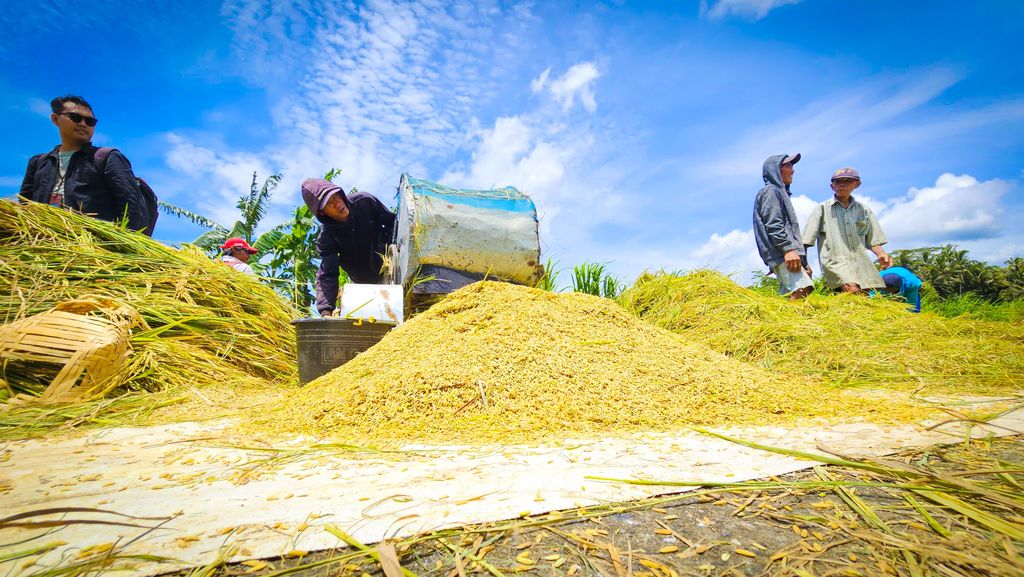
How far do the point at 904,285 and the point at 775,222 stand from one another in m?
1.86

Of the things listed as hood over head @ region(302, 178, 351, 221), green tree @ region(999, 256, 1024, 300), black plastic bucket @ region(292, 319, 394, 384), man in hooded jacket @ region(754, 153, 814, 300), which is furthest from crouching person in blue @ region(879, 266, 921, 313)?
hood over head @ region(302, 178, 351, 221)

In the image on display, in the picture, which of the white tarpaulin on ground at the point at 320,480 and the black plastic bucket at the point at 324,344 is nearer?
the white tarpaulin on ground at the point at 320,480

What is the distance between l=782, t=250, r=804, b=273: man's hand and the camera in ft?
12.3

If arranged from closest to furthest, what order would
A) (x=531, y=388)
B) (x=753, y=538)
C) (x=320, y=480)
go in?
(x=753, y=538), (x=320, y=480), (x=531, y=388)

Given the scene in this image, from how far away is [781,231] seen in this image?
3795 millimetres

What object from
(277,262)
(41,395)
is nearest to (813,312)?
(41,395)

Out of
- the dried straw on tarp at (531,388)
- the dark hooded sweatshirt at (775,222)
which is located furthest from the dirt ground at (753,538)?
the dark hooded sweatshirt at (775,222)

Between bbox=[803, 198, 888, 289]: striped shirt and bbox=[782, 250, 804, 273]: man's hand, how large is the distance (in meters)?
0.43

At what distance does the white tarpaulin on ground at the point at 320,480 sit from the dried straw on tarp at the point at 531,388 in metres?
0.17

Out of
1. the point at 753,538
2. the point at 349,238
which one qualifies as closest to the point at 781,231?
the point at 349,238

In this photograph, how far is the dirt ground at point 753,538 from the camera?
29.0 inches

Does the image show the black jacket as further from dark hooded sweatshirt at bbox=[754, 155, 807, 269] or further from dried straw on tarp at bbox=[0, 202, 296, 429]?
dark hooded sweatshirt at bbox=[754, 155, 807, 269]

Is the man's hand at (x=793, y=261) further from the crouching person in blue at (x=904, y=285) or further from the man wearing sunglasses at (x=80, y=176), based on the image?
the man wearing sunglasses at (x=80, y=176)

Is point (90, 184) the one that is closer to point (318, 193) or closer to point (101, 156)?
point (101, 156)
